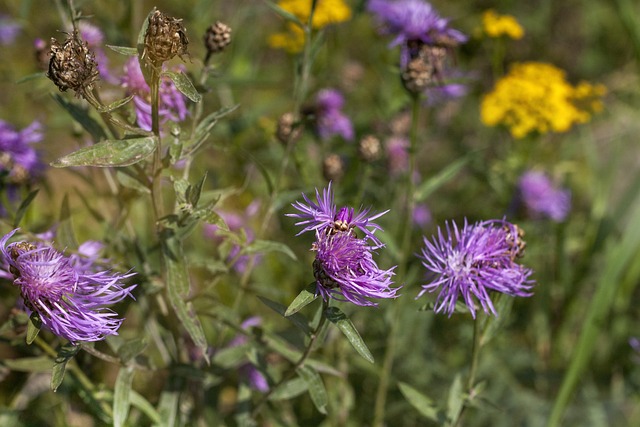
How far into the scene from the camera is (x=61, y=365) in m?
1.40

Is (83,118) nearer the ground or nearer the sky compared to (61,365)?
nearer the sky

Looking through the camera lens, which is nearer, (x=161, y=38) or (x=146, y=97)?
(x=161, y=38)

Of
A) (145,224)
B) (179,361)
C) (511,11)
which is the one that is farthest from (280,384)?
(511,11)

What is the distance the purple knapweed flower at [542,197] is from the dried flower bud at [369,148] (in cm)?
110

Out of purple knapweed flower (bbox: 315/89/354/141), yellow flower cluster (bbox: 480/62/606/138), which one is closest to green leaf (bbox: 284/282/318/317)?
purple knapweed flower (bbox: 315/89/354/141)

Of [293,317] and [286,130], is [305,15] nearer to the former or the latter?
[286,130]

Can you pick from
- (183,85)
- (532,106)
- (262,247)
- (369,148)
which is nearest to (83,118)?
(183,85)

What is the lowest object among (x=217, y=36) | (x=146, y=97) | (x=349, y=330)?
(x=349, y=330)

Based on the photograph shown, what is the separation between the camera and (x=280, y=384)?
6.20 ft

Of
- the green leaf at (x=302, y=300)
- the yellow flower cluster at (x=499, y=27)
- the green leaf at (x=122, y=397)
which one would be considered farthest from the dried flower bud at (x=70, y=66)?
the yellow flower cluster at (x=499, y=27)

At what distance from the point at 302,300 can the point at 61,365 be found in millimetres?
522

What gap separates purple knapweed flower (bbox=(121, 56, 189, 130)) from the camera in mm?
1809

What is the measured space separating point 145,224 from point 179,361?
3.48 feet

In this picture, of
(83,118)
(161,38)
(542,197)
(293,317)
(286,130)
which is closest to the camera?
(161,38)
